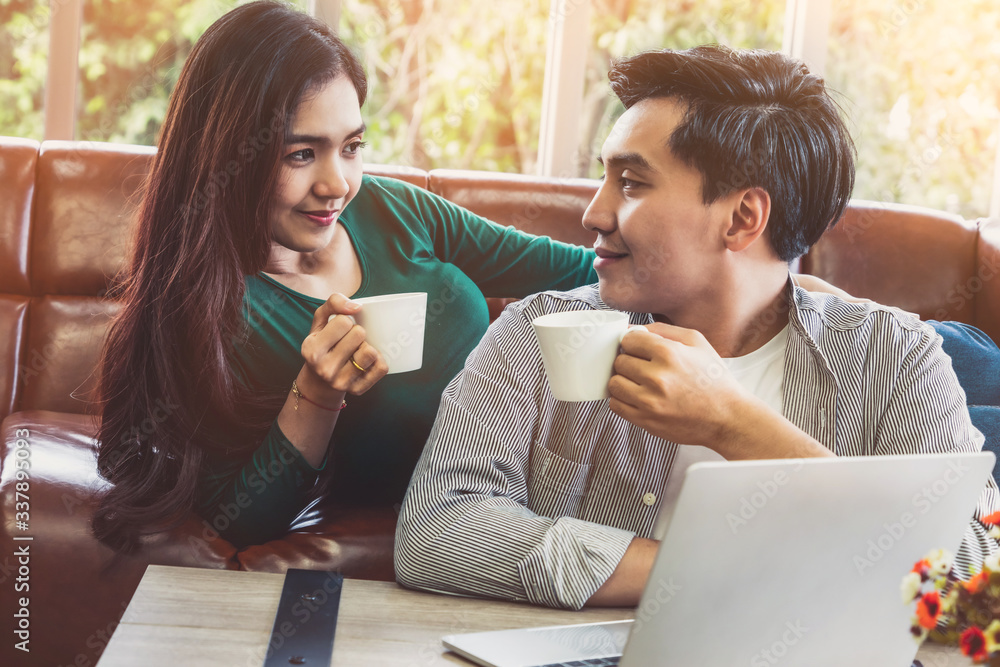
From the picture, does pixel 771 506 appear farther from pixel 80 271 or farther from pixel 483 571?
pixel 80 271

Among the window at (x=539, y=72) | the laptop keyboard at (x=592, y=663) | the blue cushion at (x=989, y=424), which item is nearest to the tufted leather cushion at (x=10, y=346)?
the window at (x=539, y=72)

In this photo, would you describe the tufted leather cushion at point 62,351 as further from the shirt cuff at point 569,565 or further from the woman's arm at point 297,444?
the shirt cuff at point 569,565

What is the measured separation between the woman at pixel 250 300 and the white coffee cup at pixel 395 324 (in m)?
0.10

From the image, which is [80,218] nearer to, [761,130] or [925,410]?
[761,130]

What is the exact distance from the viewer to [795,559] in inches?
26.8

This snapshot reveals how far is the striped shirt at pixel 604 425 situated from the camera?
1.12 m

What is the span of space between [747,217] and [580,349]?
52 centimetres

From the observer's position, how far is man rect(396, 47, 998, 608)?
1076mm

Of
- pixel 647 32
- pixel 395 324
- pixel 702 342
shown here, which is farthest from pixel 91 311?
pixel 647 32

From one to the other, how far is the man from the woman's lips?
0.39m

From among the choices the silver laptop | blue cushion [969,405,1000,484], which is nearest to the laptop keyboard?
the silver laptop

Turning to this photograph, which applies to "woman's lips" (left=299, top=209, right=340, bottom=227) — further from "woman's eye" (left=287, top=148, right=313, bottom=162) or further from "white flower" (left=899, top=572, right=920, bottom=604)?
"white flower" (left=899, top=572, right=920, bottom=604)

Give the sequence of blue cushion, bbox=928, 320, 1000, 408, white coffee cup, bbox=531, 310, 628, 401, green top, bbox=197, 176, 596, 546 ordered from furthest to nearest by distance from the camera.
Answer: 1. blue cushion, bbox=928, 320, 1000, 408
2. green top, bbox=197, 176, 596, 546
3. white coffee cup, bbox=531, 310, 628, 401

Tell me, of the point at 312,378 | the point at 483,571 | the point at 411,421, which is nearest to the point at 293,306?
the point at 312,378
